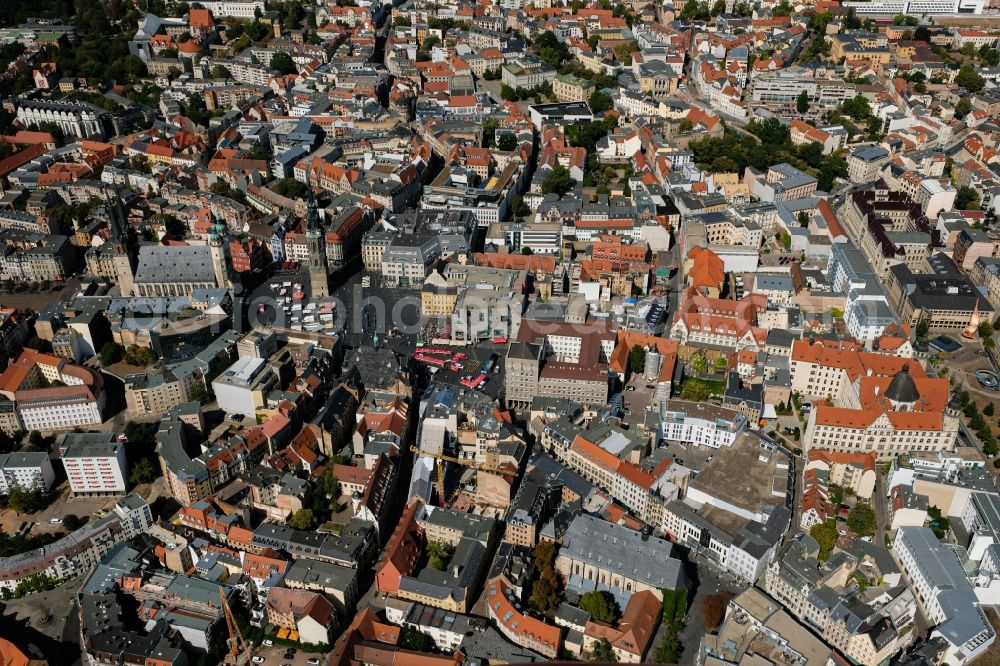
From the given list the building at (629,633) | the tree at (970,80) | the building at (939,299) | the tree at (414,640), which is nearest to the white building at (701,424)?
the building at (629,633)

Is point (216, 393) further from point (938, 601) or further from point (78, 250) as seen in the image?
point (938, 601)

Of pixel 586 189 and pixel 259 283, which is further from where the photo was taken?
pixel 586 189

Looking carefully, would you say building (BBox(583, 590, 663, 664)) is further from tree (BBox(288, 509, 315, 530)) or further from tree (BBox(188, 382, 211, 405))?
tree (BBox(188, 382, 211, 405))

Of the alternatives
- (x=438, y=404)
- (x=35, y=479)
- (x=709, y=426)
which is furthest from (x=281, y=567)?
(x=709, y=426)

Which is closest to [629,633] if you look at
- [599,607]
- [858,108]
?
[599,607]

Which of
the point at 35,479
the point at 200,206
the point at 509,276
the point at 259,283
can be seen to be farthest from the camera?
the point at 200,206

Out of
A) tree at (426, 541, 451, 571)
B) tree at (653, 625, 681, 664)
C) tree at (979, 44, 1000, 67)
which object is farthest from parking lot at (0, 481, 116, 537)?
tree at (979, 44, 1000, 67)
